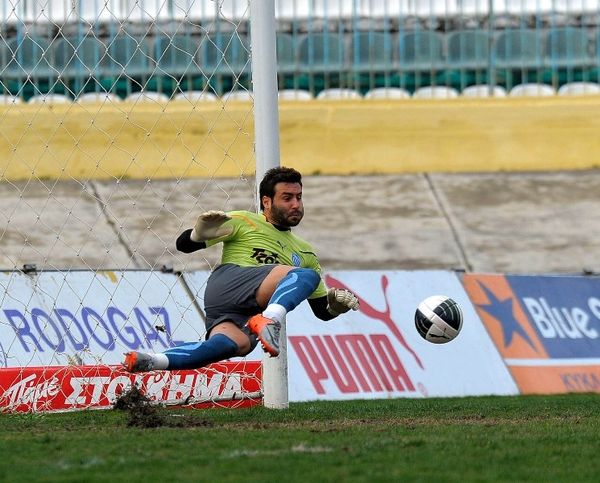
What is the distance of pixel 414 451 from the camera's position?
22.5 ft

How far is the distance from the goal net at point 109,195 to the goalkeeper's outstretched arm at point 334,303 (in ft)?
5.91

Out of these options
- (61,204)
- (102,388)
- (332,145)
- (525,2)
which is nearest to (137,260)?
(61,204)

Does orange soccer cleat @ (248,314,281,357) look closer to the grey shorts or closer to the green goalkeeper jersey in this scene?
the grey shorts

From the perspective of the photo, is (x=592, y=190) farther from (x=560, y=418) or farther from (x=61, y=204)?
(x=560, y=418)

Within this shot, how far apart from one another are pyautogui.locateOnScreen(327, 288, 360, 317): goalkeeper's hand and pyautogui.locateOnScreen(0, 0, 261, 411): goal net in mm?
2077

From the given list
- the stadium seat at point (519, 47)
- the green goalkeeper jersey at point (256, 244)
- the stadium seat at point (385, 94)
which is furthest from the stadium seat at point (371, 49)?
the green goalkeeper jersey at point (256, 244)

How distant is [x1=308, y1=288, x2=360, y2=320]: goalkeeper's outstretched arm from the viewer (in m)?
8.91

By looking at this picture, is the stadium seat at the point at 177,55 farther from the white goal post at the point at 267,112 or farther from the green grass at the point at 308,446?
the green grass at the point at 308,446

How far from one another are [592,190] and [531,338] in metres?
6.41

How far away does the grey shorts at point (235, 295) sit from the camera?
883cm

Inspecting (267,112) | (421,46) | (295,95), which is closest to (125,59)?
(295,95)

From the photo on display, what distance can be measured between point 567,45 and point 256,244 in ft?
44.6

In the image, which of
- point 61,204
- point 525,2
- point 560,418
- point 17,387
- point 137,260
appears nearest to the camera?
point 560,418

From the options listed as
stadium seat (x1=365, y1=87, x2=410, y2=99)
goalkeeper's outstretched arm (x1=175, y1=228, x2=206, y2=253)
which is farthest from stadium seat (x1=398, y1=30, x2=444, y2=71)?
goalkeeper's outstretched arm (x1=175, y1=228, x2=206, y2=253)
